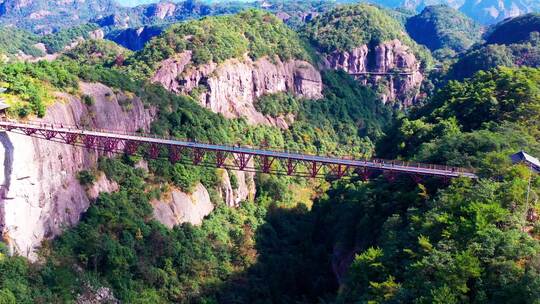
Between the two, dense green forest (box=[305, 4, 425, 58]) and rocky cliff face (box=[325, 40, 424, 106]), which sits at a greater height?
dense green forest (box=[305, 4, 425, 58])

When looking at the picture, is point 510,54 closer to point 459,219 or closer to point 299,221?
point 299,221

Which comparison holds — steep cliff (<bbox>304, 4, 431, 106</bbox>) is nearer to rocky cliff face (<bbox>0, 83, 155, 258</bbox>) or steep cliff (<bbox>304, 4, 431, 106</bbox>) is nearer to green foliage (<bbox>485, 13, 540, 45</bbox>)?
green foliage (<bbox>485, 13, 540, 45</bbox>)

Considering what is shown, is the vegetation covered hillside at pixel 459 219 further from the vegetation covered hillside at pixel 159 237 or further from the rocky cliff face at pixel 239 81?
the rocky cliff face at pixel 239 81

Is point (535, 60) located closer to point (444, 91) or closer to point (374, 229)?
point (444, 91)

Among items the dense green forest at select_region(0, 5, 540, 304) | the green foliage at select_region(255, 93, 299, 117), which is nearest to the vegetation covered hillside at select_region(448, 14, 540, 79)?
the green foliage at select_region(255, 93, 299, 117)

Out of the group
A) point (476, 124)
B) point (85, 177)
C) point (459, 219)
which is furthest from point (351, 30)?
point (459, 219)
